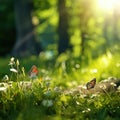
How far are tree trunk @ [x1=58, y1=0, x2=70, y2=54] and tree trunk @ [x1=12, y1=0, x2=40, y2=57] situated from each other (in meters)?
7.00

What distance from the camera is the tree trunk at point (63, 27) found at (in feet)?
66.0

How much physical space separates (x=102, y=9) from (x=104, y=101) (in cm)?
3697

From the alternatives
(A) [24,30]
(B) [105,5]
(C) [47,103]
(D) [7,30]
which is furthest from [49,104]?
(B) [105,5]

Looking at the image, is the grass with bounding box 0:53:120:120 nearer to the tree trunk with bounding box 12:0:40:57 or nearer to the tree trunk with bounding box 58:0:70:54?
the tree trunk with bounding box 58:0:70:54

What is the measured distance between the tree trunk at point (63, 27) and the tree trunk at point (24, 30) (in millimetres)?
7000

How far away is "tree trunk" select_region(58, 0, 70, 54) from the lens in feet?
66.0

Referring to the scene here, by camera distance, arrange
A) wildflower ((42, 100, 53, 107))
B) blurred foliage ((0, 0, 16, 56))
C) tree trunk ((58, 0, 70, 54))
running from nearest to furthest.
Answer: wildflower ((42, 100, 53, 107)) < tree trunk ((58, 0, 70, 54)) < blurred foliage ((0, 0, 16, 56))

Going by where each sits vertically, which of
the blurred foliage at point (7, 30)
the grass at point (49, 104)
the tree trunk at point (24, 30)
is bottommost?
the blurred foliage at point (7, 30)

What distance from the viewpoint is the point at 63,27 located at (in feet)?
68.0

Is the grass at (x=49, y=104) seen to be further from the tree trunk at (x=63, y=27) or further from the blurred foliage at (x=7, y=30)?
the blurred foliage at (x=7, y=30)

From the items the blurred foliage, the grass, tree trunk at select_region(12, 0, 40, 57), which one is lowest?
the blurred foliage

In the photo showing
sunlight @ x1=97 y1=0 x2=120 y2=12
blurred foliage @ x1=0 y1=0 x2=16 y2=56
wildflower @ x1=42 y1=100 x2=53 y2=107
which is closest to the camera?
wildflower @ x1=42 y1=100 x2=53 y2=107

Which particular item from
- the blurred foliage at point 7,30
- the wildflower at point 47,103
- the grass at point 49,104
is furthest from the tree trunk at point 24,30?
the wildflower at point 47,103

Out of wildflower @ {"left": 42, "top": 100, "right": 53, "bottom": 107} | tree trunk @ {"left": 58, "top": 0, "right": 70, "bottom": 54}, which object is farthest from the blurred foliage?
wildflower @ {"left": 42, "top": 100, "right": 53, "bottom": 107}
